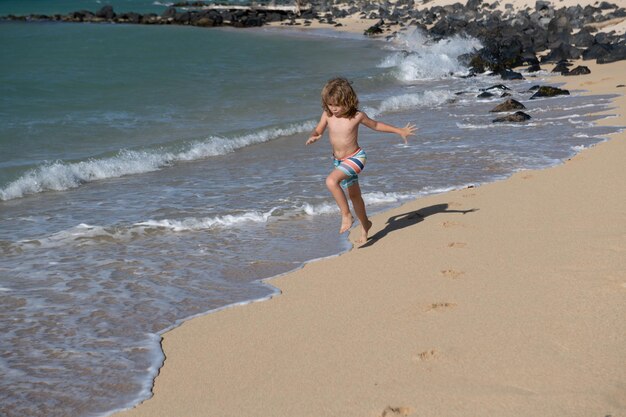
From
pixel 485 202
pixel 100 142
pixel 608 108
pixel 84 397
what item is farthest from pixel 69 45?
pixel 84 397

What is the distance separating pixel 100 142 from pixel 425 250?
9.34 metres

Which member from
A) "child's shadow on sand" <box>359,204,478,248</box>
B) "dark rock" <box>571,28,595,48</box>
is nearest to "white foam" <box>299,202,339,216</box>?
"child's shadow on sand" <box>359,204,478,248</box>

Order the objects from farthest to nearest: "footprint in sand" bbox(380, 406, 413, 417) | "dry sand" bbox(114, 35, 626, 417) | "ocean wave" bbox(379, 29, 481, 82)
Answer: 1. "ocean wave" bbox(379, 29, 481, 82)
2. "dry sand" bbox(114, 35, 626, 417)
3. "footprint in sand" bbox(380, 406, 413, 417)

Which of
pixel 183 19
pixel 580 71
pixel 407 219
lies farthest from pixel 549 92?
pixel 183 19

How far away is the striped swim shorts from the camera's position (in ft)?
22.9

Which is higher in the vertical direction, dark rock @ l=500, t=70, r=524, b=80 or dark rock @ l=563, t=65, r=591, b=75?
dark rock @ l=563, t=65, r=591, b=75

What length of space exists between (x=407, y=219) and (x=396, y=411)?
158 inches

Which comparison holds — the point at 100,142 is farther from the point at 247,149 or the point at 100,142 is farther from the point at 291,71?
the point at 291,71

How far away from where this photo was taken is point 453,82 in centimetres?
2233

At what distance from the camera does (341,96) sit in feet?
22.7

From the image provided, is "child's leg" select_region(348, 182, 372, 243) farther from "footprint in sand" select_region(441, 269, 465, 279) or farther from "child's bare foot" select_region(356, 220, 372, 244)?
"footprint in sand" select_region(441, 269, 465, 279)

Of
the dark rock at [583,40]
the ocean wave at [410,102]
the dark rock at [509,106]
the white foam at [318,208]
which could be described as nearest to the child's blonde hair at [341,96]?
the white foam at [318,208]

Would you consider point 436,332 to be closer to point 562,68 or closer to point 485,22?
point 562,68

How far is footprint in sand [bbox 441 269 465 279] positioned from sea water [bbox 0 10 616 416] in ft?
4.11
